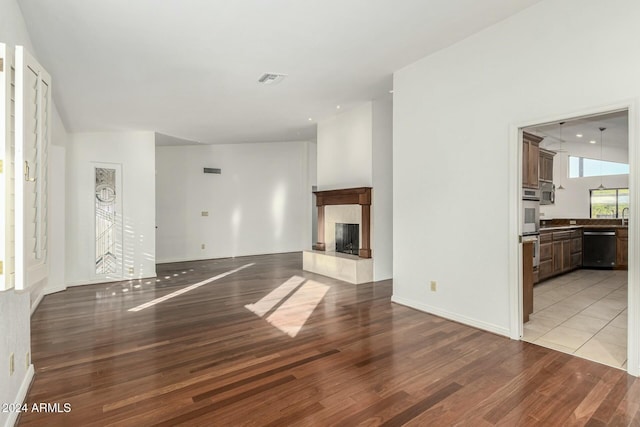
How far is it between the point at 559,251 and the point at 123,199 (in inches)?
321

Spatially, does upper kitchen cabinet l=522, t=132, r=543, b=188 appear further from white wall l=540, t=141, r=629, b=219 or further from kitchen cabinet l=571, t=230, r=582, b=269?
white wall l=540, t=141, r=629, b=219

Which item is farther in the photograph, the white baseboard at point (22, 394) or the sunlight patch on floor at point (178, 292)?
the sunlight patch on floor at point (178, 292)

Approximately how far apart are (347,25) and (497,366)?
3.23 metres

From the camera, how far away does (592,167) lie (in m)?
7.89

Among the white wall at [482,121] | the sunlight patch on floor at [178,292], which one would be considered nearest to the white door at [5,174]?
the sunlight patch on floor at [178,292]

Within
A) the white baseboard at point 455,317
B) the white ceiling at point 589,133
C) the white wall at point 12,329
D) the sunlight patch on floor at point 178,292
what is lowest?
the sunlight patch on floor at point 178,292

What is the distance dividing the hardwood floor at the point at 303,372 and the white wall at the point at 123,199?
1978mm

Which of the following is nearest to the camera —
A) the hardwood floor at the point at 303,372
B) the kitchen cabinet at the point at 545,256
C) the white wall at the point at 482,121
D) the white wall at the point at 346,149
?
the hardwood floor at the point at 303,372

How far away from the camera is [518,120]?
3189mm

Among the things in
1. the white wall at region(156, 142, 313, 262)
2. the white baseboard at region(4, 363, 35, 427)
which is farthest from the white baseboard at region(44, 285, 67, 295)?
the white baseboard at region(4, 363, 35, 427)

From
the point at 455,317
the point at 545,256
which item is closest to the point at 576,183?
the point at 545,256

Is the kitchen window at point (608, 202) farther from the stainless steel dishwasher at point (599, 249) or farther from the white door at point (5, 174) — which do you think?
the white door at point (5, 174)

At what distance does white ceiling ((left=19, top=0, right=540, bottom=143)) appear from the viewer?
2.80 m

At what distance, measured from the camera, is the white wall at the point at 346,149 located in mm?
5844
